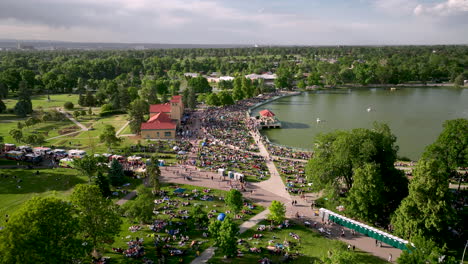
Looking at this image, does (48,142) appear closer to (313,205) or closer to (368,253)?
(313,205)

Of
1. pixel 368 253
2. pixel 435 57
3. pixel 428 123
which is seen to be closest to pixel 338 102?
pixel 428 123

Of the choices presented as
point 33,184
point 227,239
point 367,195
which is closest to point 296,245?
point 227,239

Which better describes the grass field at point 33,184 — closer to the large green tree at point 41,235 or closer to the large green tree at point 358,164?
the large green tree at point 41,235

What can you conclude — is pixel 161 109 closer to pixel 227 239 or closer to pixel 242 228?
pixel 242 228

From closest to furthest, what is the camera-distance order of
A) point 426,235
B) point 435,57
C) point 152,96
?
point 426,235, point 152,96, point 435,57

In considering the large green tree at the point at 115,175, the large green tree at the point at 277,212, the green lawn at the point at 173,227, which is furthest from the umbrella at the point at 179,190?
the large green tree at the point at 277,212

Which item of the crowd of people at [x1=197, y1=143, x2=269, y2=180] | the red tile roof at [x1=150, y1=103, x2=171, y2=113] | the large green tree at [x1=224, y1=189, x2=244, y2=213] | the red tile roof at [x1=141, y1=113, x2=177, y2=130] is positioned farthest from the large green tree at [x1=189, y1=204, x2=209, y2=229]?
the red tile roof at [x1=150, y1=103, x2=171, y2=113]
